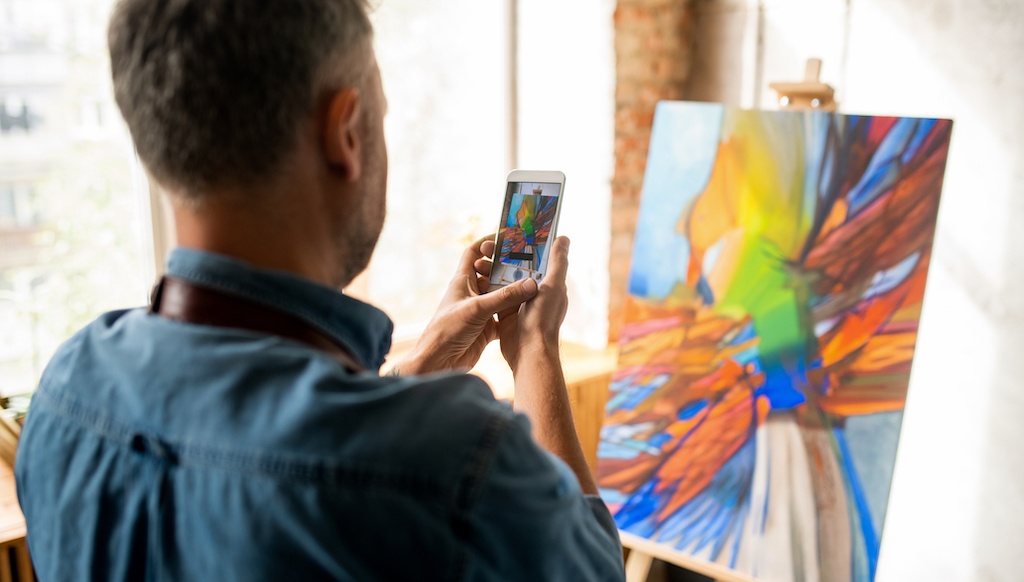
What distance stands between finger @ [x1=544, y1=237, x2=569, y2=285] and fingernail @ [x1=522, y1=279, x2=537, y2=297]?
30mm

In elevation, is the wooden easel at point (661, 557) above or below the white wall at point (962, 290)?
below

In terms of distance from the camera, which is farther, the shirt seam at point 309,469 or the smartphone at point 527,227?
the smartphone at point 527,227

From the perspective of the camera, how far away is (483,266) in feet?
4.17

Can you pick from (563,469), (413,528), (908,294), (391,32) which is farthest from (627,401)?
(391,32)

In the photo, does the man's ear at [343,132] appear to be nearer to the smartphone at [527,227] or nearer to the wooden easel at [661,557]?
the smartphone at [527,227]

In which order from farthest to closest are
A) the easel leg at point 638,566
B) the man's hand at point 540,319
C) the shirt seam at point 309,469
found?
the easel leg at point 638,566, the man's hand at point 540,319, the shirt seam at point 309,469

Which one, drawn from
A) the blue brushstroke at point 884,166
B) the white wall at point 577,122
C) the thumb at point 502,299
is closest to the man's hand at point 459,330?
the thumb at point 502,299

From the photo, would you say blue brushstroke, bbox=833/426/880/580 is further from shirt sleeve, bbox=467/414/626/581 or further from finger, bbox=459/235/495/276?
shirt sleeve, bbox=467/414/626/581

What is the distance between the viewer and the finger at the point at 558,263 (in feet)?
3.69

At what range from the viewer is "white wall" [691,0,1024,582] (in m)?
1.83

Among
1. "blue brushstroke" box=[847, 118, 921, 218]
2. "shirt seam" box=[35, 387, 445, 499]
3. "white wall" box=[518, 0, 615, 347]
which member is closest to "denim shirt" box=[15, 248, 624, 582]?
"shirt seam" box=[35, 387, 445, 499]

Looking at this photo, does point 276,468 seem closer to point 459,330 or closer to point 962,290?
point 459,330

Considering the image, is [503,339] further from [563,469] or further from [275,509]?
[275,509]

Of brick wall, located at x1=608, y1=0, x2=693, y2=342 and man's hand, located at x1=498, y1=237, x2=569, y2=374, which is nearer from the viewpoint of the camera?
man's hand, located at x1=498, y1=237, x2=569, y2=374
